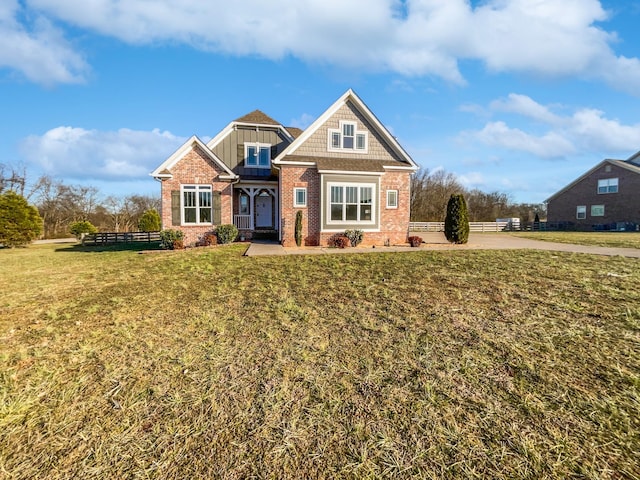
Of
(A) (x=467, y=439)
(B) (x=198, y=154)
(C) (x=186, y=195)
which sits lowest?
(A) (x=467, y=439)

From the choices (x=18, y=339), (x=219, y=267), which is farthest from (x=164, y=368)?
(x=219, y=267)

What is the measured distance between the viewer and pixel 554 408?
2.80 m

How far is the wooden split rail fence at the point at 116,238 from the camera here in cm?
2041

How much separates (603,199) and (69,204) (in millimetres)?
60765

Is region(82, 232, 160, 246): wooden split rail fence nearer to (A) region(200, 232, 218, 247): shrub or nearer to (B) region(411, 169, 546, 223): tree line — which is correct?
(A) region(200, 232, 218, 247): shrub

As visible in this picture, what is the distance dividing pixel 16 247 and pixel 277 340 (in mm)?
24028

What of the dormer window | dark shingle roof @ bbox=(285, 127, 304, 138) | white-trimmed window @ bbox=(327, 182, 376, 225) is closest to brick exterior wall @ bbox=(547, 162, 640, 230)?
the dormer window

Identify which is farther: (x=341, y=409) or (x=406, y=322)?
(x=406, y=322)

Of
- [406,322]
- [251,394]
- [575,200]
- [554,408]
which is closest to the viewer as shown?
[554,408]

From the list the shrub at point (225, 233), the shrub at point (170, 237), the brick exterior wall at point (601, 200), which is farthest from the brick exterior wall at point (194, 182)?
the brick exterior wall at point (601, 200)

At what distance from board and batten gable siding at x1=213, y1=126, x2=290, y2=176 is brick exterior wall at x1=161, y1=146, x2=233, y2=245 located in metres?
2.87

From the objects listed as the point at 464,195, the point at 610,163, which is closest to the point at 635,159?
the point at 610,163

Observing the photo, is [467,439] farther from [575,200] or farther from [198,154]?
[575,200]

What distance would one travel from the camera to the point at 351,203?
15.4 metres
